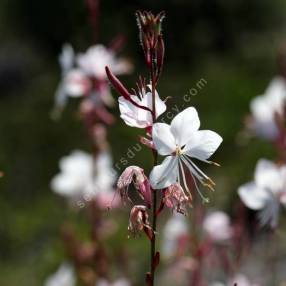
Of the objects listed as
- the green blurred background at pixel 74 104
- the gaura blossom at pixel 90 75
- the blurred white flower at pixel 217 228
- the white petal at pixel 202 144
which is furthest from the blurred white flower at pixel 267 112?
the green blurred background at pixel 74 104

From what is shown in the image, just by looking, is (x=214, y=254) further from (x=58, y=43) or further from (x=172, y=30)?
(x=58, y=43)

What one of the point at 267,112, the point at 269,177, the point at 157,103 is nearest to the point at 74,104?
the point at 267,112

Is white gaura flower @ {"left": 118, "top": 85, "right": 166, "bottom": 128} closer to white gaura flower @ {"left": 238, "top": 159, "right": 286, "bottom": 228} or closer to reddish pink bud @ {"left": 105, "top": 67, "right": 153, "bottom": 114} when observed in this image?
reddish pink bud @ {"left": 105, "top": 67, "right": 153, "bottom": 114}

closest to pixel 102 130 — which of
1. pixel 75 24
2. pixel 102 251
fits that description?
pixel 102 251

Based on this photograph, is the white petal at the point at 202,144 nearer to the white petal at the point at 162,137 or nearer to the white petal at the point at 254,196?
the white petal at the point at 162,137

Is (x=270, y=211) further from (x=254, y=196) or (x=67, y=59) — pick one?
(x=67, y=59)

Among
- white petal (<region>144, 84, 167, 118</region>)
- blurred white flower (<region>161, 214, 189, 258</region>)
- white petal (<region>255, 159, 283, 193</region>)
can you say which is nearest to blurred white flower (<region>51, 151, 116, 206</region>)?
blurred white flower (<region>161, 214, 189, 258</region>)
